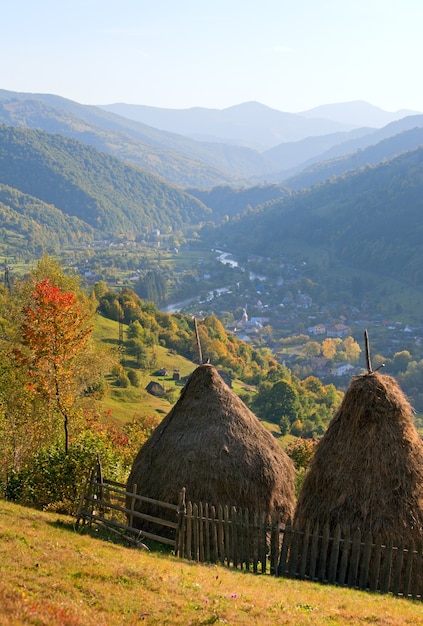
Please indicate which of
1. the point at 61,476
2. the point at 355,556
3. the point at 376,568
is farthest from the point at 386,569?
the point at 61,476

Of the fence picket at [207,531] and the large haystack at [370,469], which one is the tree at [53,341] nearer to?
the fence picket at [207,531]

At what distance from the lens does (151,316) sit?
12812 cm

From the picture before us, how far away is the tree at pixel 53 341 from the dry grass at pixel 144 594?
12288 mm

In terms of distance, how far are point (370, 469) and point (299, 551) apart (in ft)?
9.46

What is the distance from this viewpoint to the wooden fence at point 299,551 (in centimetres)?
1454

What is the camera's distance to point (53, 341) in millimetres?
Answer: 27172

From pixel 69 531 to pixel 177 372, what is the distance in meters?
87.9

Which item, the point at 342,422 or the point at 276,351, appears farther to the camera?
the point at 276,351

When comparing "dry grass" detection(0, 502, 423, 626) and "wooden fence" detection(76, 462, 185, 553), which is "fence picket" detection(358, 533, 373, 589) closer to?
"dry grass" detection(0, 502, 423, 626)

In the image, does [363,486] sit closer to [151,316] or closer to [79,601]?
[79,601]

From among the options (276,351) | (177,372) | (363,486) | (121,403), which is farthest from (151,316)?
(363,486)

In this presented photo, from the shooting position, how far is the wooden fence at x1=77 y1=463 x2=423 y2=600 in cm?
1454

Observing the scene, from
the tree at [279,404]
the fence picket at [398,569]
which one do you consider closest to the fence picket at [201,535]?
the fence picket at [398,569]

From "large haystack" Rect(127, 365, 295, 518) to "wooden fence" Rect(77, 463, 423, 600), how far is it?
2388mm
